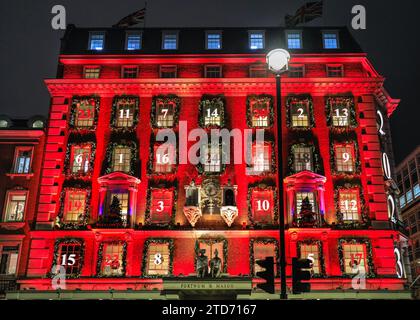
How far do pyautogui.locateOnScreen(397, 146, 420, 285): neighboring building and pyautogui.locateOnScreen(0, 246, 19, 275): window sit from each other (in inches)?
2649

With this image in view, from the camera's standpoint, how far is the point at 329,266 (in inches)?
1394

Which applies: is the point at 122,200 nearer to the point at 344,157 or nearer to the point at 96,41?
the point at 96,41

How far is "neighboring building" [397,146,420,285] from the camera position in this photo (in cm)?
8494

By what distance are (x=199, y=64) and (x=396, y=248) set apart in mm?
21200

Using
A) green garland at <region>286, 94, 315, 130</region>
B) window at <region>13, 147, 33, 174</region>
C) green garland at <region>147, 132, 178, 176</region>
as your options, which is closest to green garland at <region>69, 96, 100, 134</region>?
window at <region>13, 147, 33, 174</region>

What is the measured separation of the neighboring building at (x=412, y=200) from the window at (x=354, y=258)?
2090 inches

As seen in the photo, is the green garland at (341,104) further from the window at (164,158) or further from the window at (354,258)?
the window at (164,158)

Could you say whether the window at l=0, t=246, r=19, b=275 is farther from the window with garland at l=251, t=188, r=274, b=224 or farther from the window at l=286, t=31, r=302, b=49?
the window at l=286, t=31, r=302, b=49

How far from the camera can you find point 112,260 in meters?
35.7

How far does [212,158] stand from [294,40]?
13287mm

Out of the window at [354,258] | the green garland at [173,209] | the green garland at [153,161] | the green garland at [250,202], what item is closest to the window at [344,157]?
the green garland at [250,202]

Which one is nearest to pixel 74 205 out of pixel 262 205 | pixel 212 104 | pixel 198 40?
pixel 212 104

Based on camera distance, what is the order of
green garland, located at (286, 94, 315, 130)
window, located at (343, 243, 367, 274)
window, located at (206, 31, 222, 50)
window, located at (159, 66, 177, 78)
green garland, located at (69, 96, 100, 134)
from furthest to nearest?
window, located at (206, 31, 222, 50)
window, located at (159, 66, 177, 78)
green garland, located at (69, 96, 100, 134)
green garland, located at (286, 94, 315, 130)
window, located at (343, 243, 367, 274)

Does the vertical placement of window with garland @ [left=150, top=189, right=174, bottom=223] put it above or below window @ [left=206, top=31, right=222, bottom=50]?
below
